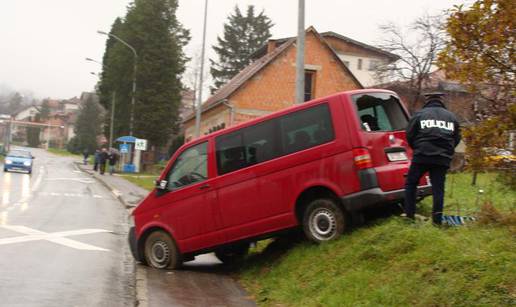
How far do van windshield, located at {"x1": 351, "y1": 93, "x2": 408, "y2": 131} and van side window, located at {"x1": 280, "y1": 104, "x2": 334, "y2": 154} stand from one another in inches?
16.8

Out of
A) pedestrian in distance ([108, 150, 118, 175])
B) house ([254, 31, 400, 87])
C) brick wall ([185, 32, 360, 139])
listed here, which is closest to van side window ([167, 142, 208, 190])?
brick wall ([185, 32, 360, 139])

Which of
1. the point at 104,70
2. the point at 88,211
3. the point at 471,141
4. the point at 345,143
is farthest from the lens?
the point at 104,70

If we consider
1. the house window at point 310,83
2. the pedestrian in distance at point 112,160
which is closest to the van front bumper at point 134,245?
the house window at point 310,83

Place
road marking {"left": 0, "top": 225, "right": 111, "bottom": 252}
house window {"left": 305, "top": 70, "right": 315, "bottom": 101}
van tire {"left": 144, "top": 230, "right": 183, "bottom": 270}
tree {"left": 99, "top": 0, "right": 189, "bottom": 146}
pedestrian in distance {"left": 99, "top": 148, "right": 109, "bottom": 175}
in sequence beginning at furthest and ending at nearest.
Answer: tree {"left": 99, "top": 0, "right": 189, "bottom": 146}, pedestrian in distance {"left": 99, "top": 148, "right": 109, "bottom": 175}, house window {"left": 305, "top": 70, "right": 315, "bottom": 101}, road marking {"left": 0, "top": 225, "right": 111, "bottom": 252}, van tire {"left": 144, "top": 230, "right": 183, "bottom": 270}

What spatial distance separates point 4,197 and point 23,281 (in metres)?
14.0

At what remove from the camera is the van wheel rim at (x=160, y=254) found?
9.42 metres

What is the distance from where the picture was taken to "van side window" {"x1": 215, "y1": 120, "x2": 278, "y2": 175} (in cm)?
831

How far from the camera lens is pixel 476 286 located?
518 cm

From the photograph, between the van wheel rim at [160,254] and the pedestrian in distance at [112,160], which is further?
the pedestrian in distance at [112,160]

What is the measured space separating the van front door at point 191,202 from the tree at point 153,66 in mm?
43195

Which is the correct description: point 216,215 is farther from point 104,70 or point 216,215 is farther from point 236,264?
point 104,70

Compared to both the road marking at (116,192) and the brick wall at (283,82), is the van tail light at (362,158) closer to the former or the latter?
the road marking at (116,192)

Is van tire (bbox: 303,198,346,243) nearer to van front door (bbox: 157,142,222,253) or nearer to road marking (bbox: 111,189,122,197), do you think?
van front door (bbox: 157,142,222,253)

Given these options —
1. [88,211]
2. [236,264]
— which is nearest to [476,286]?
[236,264]
